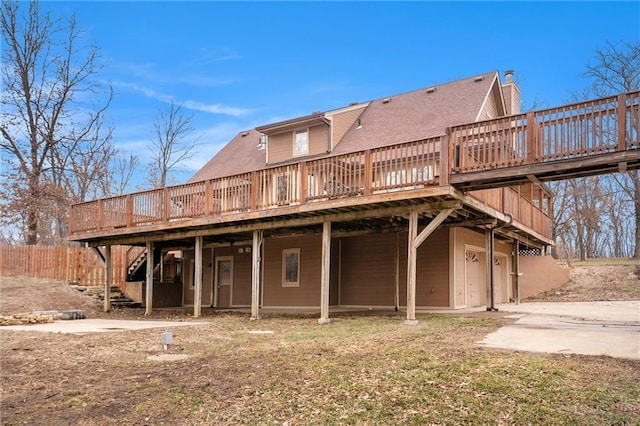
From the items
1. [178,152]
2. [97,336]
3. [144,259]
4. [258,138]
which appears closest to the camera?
[97,336]

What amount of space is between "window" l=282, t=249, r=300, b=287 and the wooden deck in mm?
3685

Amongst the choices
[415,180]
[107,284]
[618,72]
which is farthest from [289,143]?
[618,72]

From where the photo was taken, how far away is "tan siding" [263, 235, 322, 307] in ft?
56.0

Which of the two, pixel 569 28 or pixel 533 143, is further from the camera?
pixel 569 28

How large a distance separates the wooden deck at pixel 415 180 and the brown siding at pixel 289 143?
5.26m

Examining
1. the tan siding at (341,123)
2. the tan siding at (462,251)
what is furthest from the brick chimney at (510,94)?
the tan siding at (341,123)

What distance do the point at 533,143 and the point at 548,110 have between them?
0.63m

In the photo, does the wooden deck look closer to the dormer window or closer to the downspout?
the downspout

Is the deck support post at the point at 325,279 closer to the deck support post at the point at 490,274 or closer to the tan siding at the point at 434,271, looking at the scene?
the tan siding at the point at 434,271

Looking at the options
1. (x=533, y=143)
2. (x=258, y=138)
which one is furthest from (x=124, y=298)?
(x=533, y=143)

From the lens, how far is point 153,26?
758 inches

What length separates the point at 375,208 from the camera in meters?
11.7

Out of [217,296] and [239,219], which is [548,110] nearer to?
[239,219]

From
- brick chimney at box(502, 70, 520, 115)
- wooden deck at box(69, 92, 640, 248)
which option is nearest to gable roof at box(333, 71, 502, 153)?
brick chimney at box(502, 70, 520, 115)
